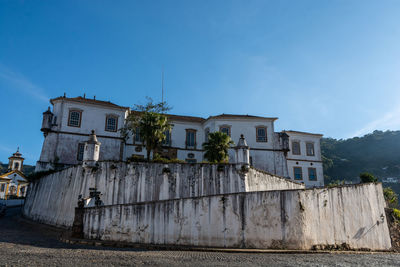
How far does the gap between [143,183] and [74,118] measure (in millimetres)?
13907

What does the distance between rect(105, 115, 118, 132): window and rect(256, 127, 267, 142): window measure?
14.7m

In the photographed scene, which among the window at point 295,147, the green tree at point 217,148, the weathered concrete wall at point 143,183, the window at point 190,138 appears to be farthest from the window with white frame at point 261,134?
the weathered concrete wall at point 143,183

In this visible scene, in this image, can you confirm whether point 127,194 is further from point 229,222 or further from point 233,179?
point 229,222

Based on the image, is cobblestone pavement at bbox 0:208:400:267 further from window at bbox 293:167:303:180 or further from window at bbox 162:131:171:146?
window at bbox 293:167:303:180

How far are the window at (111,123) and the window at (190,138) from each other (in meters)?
7.65

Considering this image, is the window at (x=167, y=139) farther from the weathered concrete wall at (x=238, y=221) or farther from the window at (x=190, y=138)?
the weathered concrete wall at (x=238, y=221)

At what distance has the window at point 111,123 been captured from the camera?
2919cm

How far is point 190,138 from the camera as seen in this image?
3278 centimetres

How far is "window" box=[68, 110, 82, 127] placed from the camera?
2812cm

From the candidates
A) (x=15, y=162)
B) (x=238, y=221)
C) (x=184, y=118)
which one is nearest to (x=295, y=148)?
(x=184, y=118)

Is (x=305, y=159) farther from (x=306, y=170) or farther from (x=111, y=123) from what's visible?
(x=111, y=123)

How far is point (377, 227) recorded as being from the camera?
14.7 m

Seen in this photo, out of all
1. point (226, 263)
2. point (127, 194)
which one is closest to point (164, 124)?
point (127, 194)

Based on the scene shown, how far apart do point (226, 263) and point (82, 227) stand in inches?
294
